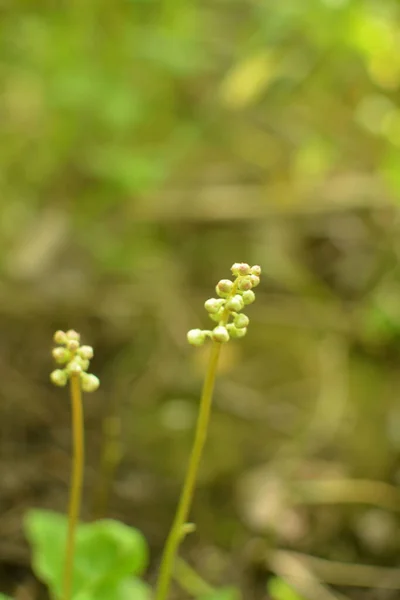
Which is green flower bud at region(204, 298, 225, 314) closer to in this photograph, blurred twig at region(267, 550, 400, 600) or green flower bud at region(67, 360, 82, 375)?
green flower bud at region(67, 360, 82, 375)

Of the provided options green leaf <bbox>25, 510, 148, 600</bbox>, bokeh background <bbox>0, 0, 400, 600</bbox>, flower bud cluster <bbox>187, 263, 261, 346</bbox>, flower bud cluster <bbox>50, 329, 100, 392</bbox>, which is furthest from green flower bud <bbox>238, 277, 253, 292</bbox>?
bokeh background <bbox>0, 0, 400, 600</bbox>

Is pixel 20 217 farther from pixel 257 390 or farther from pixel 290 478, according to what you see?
pixel 290 478

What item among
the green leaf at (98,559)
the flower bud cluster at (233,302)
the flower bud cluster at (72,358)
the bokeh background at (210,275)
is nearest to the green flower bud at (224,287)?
the flower bud cluster at (233,302)

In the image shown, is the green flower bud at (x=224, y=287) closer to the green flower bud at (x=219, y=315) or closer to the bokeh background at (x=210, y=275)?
the green flower bud at (x=219, y=315)

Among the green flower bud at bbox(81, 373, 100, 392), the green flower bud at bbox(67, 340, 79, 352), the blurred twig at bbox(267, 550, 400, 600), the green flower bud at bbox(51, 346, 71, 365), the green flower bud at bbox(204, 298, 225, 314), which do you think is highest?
the green flower bud at bbox(204, 298, 225, 314)

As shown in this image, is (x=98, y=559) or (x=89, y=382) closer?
(x=89, y=382)

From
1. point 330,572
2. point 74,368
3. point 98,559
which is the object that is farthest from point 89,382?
point 330,572

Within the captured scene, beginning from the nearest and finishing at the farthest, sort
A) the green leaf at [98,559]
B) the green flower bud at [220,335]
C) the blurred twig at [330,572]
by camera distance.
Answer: the green flower bud at [220,335] < the green leaf at [98,559] < the blurred twig at [330,572]

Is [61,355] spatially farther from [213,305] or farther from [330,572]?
[330,572]
